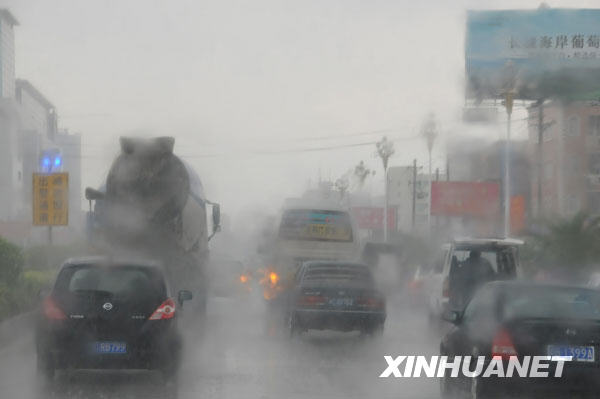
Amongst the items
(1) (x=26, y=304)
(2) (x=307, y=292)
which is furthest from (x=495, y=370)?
(1) (x=26, y=304)

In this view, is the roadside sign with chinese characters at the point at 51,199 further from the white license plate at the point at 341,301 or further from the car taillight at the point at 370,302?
the car taillight at the point at 370,302

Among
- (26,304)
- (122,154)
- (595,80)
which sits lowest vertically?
(26,304)

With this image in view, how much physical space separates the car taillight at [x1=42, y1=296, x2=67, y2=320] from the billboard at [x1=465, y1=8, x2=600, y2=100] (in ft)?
86.3

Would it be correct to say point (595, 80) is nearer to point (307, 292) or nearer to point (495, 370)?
point (307, 292)

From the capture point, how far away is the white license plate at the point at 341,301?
66.6 ft

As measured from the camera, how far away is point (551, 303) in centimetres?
1096

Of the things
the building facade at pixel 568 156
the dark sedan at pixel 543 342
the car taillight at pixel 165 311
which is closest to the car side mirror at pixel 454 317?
the dark sedan at pixel 543 342

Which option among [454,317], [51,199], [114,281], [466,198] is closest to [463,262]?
[454,317]

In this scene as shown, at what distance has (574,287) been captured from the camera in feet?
37.1

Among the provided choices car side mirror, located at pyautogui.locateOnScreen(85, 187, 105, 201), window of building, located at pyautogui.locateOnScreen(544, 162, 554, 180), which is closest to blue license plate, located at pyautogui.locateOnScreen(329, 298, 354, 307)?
car side mirror, located at pyautogui.locateOnScreen(85, 187, 105, 201)

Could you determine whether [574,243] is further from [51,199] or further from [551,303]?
[551,303]

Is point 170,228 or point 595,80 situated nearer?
point 170,228

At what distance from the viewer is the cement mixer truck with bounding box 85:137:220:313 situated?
20.7 meters

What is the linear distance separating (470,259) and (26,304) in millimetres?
9267
